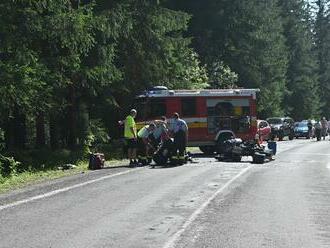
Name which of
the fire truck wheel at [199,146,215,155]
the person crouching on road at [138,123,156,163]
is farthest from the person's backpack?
the fire truck wheel at [199,146,215,155]

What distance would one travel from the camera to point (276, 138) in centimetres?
5344

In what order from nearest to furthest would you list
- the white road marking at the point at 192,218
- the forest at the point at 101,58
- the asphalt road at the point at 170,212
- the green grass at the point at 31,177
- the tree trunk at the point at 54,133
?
1. the white road marking at the point at 192,218
2. the asphalt road at the point at 170,212
3. the green grass at the point at 31,177
4. the forest at the point at 101,58
5. the tree trunk at the point at 54,133

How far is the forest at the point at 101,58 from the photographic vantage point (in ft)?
65.4

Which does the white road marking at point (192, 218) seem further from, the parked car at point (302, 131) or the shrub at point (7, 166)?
the parked car at point (302, 131)

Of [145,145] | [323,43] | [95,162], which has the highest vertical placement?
[323,43]

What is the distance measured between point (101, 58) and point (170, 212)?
1553cm

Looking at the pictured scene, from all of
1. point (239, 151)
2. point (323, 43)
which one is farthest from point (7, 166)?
point (323, 43)

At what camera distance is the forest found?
1992 centimetres

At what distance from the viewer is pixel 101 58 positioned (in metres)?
25.7

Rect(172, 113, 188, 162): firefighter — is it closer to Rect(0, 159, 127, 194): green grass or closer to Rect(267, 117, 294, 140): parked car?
Rect(0, 159, 127, 194): green grass

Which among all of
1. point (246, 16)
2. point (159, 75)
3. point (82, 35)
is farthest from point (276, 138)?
point (82, 35)

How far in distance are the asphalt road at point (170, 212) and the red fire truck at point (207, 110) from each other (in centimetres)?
1011

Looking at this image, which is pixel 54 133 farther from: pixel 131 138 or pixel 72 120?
pixel 131 138

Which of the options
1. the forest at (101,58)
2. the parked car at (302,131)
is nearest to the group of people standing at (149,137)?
the forest at (101,58)
